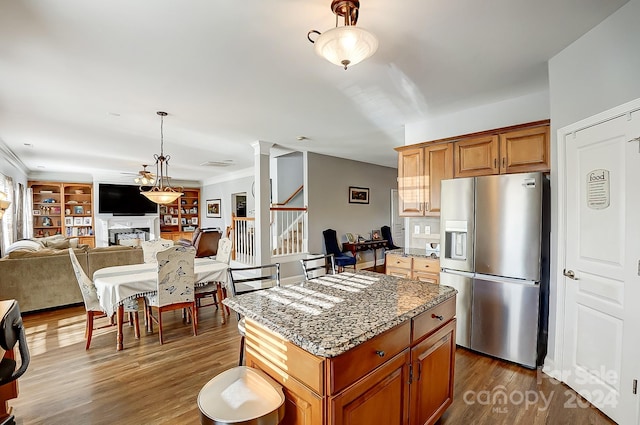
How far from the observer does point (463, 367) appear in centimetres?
259

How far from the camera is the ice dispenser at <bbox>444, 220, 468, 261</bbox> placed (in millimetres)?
2897

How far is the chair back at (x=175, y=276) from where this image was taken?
9.86 ft

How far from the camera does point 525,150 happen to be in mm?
2824

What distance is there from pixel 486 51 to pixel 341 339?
2.43 metres

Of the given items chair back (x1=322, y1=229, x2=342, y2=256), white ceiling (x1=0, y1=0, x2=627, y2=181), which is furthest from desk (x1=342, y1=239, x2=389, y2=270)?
white ceiling (x1=0, y1=0, x2=627, y2=181)

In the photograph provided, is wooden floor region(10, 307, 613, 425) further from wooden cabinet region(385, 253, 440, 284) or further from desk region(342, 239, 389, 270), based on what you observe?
desk region(342, 239, 389, 270)

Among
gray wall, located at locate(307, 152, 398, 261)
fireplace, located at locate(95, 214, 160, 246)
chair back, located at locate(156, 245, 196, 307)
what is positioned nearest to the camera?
chair back, located at locate(156, 245, 196, 307)

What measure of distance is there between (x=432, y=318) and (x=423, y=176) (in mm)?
2317

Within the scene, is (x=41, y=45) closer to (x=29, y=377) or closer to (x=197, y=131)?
(x=197, y=131)

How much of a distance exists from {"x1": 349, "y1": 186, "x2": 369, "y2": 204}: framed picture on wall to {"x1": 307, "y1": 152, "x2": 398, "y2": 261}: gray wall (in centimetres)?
9

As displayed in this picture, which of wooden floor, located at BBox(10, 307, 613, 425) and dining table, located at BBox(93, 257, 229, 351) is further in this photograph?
dining table, located at BBox(93, 257, 229, 351)

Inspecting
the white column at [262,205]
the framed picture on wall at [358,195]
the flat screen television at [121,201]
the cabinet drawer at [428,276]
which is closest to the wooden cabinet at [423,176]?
the cabinet drawer at [428,276]

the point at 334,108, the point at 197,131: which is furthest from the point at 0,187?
the point at 334,108

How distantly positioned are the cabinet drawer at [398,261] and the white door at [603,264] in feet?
5.10
